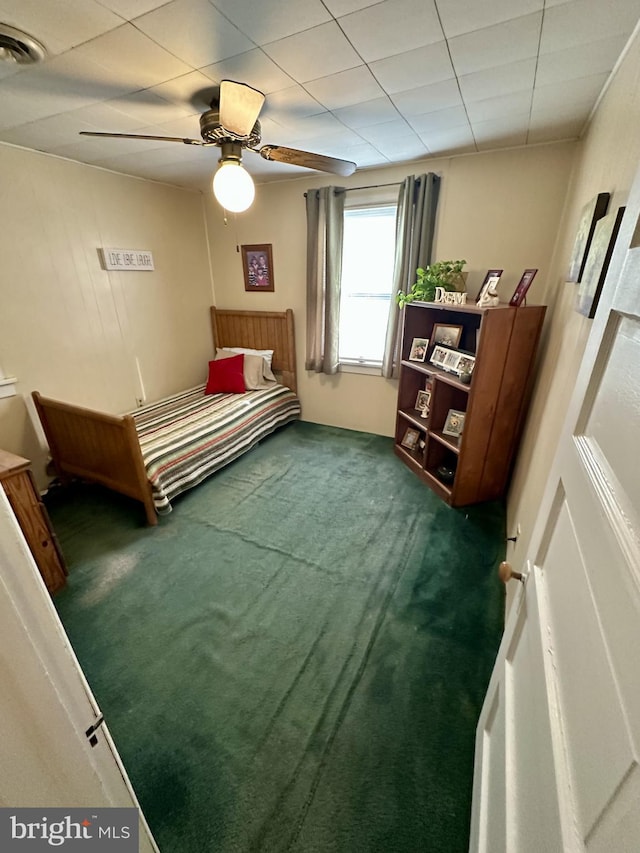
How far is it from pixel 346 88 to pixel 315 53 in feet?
1.00

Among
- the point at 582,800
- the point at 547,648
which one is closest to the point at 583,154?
the point at 547,648

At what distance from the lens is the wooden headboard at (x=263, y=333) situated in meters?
3.63

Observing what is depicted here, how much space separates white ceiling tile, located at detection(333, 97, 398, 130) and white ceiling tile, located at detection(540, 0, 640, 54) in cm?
71

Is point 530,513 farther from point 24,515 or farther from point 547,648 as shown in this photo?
point 24,515

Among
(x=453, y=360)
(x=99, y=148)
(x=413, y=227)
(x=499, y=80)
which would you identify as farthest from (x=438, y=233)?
(x=99, y=148)

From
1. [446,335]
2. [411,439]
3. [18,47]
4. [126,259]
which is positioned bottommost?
[411,439]

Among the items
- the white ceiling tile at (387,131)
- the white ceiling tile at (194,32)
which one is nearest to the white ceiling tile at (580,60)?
the white ceiling tile at (387,131)

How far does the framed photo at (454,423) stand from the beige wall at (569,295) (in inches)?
17.5

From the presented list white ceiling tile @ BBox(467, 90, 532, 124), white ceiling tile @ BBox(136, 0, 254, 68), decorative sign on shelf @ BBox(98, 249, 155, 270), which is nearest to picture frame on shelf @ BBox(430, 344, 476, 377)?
white ceiling tile @ BBox(467, 90, 532, 124)

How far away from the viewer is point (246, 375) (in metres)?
3.65

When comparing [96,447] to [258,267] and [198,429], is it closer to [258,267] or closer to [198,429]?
[198,429]

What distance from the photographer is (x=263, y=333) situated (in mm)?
3756

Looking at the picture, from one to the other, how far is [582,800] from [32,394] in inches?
126

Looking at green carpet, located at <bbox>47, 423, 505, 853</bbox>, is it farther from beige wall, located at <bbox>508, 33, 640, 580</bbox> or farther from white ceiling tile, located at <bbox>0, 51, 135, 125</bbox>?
white ceiling tile, located at <bbox>0, 51, 135, 125</bbox>
